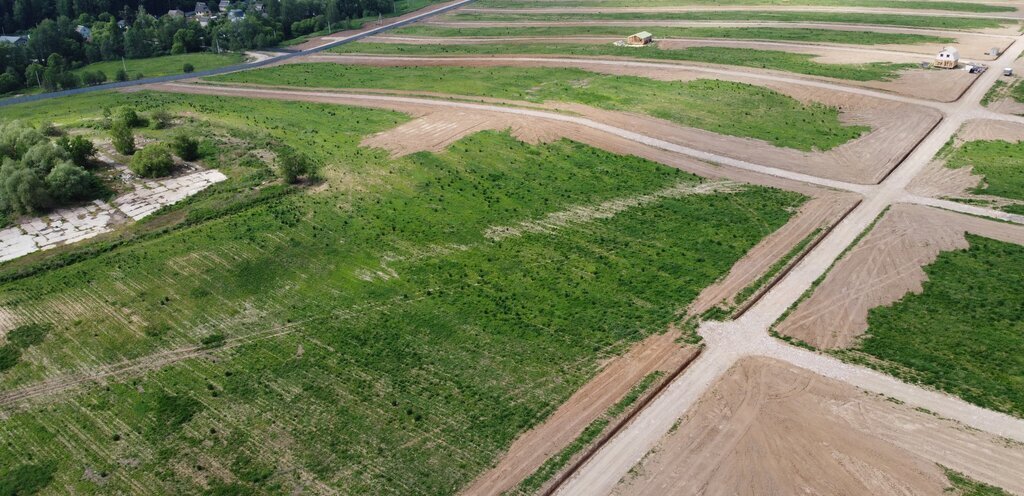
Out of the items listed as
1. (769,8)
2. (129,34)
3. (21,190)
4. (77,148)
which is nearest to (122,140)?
(77,148)

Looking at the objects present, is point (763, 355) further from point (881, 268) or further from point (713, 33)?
point (713, 33)

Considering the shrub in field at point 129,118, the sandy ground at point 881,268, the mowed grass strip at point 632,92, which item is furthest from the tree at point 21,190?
the sandy ground at point 881,268

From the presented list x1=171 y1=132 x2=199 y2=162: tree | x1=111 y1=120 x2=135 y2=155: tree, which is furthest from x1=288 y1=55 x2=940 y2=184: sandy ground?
x1=111 y1=120 x2=135 y2=155: tree

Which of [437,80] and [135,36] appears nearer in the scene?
[437,80]

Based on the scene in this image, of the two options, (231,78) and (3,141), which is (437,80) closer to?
(231,78)

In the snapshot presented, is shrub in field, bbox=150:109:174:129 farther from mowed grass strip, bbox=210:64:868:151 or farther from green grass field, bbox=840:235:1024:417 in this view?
green grass field, bbox=840:235:1024:417

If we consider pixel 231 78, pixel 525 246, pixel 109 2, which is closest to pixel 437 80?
pixel 231 78
